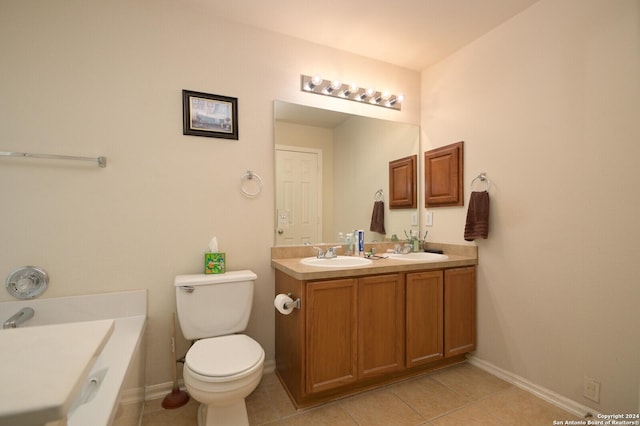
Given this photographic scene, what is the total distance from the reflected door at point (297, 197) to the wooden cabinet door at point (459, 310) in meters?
1.08

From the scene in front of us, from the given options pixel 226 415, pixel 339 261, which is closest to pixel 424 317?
pixel 339 261

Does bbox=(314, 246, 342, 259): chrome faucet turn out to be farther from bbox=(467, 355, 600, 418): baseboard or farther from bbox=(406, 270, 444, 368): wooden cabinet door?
bbox=(467, 355, 600, 418): baseboard

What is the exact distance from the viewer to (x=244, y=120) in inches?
83.3

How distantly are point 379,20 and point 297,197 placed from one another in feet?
4.59

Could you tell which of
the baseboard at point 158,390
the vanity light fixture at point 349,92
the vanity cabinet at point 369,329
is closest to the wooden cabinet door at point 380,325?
the vanity cabinet at point 369,329

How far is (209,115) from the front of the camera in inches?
78.9

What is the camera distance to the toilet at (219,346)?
1.35 m

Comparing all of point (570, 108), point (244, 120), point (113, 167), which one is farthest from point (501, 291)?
point (113, 167)

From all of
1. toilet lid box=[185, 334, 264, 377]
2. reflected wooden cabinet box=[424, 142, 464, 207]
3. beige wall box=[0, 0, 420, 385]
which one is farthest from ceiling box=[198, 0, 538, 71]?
toilet lid box=[185, 334, 264, 377]

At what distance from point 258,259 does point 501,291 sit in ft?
5.87

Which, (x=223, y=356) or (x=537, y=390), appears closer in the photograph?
(x=223, y=356)

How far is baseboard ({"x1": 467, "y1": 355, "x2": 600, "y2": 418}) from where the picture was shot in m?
1.67

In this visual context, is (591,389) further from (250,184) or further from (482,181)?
(250,184)

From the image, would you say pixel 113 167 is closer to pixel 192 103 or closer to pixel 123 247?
pixel 123 247
